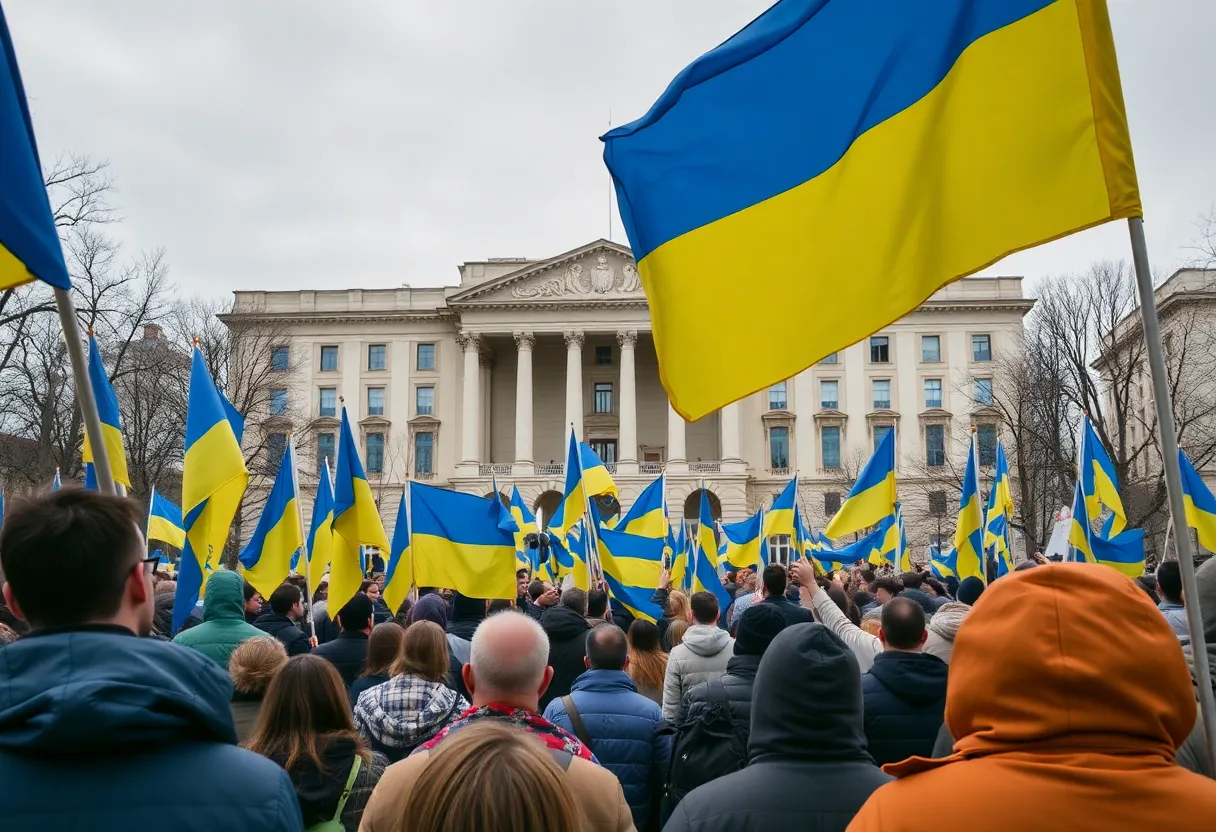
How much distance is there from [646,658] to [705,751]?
2209 mm

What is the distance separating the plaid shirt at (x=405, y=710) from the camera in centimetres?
473

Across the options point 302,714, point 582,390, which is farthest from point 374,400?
point 302,714

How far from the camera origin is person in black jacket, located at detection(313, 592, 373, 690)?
6.77 meters

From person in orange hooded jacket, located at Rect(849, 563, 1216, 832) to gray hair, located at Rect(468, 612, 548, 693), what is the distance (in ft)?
5.42

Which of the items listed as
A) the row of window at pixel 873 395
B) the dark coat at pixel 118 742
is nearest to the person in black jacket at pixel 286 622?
the dark coat at pixel 118 742

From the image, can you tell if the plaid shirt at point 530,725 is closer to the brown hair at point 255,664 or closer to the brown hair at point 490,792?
the brown hair at point 490,792

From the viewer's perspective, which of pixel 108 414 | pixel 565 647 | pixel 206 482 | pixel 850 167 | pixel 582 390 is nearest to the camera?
pixel 850 167

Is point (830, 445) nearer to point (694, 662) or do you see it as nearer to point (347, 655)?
point (347, 655)

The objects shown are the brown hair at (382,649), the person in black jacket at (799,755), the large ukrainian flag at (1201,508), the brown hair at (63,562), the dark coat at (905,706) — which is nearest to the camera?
the brown hair at (63,562)

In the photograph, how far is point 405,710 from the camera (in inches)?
189

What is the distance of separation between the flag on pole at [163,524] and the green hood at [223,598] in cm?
862

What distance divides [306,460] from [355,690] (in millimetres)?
59220

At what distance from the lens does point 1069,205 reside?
3.27 meters

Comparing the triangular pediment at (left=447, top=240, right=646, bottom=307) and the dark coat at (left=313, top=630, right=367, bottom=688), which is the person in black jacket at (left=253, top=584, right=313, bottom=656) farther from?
the triangular pediment at (left=447, top=240, right=646, bottom=307)
